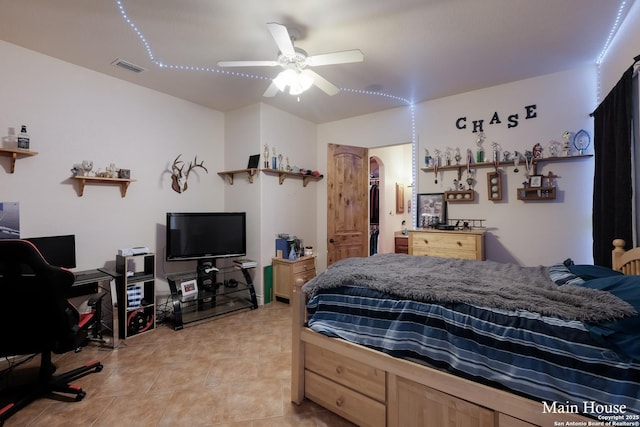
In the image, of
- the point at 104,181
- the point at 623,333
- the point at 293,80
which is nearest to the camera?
the point at 623,333

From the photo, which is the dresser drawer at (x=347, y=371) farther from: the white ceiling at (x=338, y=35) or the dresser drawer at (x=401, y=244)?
the dresser drawer at (x=401, y=244)

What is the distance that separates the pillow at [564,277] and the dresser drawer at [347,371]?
1141 mm

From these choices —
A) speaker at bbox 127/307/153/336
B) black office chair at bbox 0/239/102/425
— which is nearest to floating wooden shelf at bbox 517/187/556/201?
black office chair at bbox 0/239/102/425

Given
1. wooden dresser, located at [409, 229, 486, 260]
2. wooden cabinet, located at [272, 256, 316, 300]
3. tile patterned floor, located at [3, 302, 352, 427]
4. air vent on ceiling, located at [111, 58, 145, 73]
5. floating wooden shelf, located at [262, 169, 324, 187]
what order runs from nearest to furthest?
tile patterned floor, located at [3, 302, 352, 427] → air vent on ceiling, located at [111, 58, 145, 73] → wooden dresser, located at [409, 229, 486, 260] → wooden cabinet, located at [272, 256, 316, 300] → floating wooden shelf, located at [262, 169, 324, 187]

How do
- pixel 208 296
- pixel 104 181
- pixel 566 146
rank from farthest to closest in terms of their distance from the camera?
1. pixel 208 296
2. pixel 104 181
3. pixel 566 146

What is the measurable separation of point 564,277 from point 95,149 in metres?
4.14

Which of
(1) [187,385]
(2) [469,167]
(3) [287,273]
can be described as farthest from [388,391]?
(2) [469,167]

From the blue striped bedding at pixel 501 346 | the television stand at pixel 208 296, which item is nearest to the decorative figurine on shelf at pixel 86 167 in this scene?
the television stand at pixel 208 296

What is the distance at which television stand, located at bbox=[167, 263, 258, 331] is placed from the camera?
3168mm

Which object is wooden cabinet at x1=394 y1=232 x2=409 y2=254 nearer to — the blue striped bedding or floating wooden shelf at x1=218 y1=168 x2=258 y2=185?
floating wooden shelf at x1=218 y1=168 x2=258 y2=185

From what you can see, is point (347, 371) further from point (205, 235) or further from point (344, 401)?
point (205, 235)

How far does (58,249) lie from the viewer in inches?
99.4

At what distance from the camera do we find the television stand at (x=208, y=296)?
3.17m

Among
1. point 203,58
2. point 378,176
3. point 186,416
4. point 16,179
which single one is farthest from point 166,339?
point 378,176
